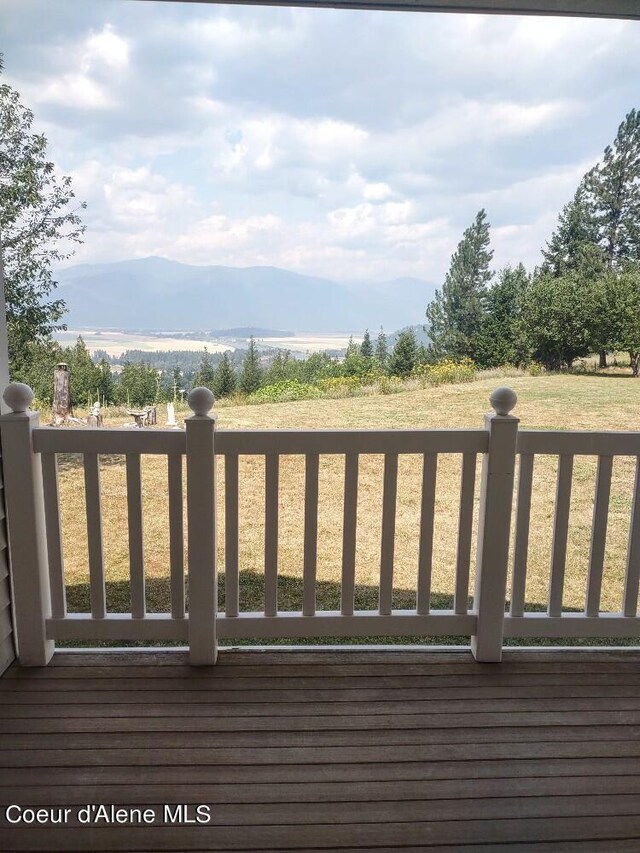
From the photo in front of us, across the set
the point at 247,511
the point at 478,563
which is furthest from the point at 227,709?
the point at 247,511

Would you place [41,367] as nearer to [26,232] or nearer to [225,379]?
[26,232]

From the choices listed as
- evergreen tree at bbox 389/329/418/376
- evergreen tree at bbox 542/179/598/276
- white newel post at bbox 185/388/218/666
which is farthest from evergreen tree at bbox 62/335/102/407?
evergreen tree at bbox 542/179/598/276

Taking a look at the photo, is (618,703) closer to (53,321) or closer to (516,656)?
(516,656)

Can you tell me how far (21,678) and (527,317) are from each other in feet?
10.6

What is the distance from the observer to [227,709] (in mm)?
1703

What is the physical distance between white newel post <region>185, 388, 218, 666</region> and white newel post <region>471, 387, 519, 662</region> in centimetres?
92

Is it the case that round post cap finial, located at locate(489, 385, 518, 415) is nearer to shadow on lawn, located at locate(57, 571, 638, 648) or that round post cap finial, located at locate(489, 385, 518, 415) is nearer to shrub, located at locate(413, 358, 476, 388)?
shadow on lawn, located at locate(57, 571, 638, 648)

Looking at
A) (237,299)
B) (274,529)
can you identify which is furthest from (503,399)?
(237,299)

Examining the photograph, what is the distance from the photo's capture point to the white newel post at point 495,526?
192 cm

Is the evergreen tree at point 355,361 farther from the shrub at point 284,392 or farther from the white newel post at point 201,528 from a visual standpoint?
the white newel post at point 201,528

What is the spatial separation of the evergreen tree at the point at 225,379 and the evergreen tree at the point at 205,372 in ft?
0.10

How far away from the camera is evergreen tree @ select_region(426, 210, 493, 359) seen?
3863mm

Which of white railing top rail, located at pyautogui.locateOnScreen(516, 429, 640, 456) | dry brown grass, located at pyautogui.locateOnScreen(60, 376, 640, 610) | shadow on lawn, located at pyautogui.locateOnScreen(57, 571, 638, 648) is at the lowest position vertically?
shadow on lawn, located at pyautogui.locateOnScreen(57, 571, 638, 648)

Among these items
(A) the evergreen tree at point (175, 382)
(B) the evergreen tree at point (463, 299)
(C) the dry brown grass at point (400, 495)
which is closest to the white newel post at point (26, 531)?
(C) the dry brown grass at point (400, 495)
